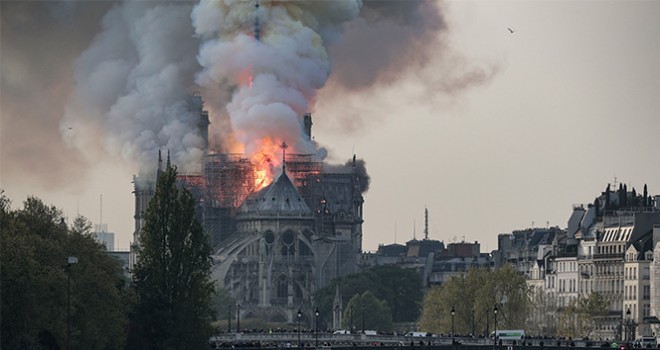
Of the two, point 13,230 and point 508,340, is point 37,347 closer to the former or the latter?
point 13,230

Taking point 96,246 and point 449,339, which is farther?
point 449,339

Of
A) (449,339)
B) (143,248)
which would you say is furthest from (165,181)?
(449,339)

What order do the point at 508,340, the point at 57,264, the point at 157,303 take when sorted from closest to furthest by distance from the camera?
the point at 57,264 → the point at 157,303 → the point at 508,340

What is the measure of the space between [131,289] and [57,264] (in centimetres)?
1177

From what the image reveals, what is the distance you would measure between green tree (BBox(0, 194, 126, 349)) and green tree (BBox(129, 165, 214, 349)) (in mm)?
1654

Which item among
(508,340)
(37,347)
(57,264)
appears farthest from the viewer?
(508,340)

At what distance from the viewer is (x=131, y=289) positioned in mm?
155500

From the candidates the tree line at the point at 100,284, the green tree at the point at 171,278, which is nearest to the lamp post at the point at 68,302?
the tree line at the point at 100,284

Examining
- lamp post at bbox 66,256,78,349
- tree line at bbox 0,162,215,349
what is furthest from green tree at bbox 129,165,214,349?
lamp post at bbox 66,256,78,349

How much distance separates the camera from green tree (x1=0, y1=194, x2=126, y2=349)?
135 metres

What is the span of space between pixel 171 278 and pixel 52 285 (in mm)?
15167

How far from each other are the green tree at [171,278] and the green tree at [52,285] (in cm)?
165

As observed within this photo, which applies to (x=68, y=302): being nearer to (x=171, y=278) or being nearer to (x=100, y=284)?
(x=100, y=284)

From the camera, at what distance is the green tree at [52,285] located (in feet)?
444
